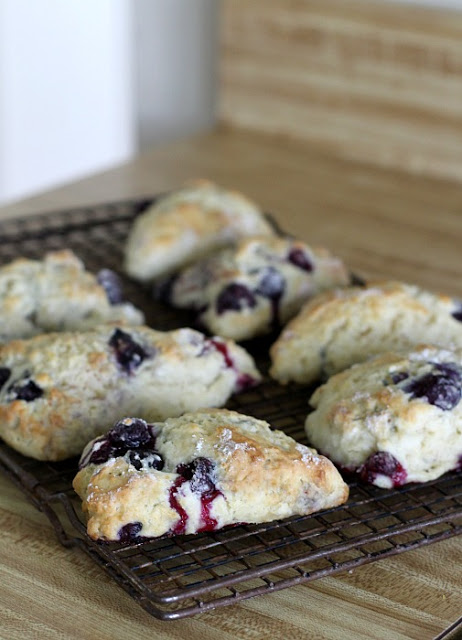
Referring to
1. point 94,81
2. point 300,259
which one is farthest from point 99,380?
point 94,81

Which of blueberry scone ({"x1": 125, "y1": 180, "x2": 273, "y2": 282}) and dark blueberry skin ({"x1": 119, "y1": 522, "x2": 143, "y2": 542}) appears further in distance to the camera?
blueberry scone ({"x1": 125, "y1": 180, "x2": 273, "y2": 282})

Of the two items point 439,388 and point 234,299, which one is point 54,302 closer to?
point 234,299

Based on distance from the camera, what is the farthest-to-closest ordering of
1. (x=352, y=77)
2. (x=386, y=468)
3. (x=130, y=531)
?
1. (x=352, y=77)
2. (x=386, y=468)
3. (x=130, y=531)

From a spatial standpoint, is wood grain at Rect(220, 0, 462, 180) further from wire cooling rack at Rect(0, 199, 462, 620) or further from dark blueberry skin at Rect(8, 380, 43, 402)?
dark blueberry skin at Rect(8, 380, 43, 402)

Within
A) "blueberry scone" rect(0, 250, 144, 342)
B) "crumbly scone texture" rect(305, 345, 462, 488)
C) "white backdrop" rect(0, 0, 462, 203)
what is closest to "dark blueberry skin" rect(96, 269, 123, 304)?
"blueberry scone" rect(0, 250, 144, 342)

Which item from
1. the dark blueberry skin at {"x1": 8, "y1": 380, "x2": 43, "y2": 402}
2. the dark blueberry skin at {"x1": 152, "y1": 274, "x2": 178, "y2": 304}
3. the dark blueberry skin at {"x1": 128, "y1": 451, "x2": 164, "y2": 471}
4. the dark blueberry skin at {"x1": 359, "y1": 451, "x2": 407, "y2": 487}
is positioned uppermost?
the dark blueberry skin at {"x1": 128, "y1": 451, "x2": 164, "y2": 471}

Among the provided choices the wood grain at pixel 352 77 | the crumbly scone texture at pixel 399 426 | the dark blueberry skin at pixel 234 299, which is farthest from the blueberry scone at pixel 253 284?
the wood grain at pixel 352 77
